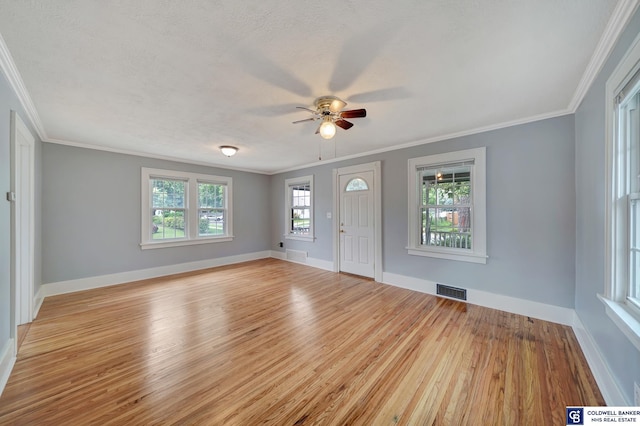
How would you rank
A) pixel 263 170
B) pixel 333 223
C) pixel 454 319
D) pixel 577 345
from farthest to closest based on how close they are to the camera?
pixel 263 170
pixel 333 223
pixel 454 319
pixel 577 345

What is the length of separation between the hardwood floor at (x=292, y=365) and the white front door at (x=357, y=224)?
53.2 inches

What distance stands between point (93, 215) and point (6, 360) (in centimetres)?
295

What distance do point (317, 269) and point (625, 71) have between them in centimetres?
500

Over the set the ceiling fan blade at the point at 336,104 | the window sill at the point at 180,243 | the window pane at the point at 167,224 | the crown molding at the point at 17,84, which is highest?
the crown molding at the point at 17,84

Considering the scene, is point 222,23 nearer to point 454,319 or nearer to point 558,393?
point 558,393

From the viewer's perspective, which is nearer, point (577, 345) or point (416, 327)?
point (577, 345)

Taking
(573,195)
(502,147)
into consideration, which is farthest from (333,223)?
(573,195)

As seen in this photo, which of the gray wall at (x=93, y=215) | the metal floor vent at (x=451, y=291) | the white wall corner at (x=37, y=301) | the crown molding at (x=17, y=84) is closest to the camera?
the crown molding at (x=17, y=84)

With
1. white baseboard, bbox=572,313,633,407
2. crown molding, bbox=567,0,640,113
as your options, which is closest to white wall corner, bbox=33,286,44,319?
white baseboard, bbox=572,313,633,407

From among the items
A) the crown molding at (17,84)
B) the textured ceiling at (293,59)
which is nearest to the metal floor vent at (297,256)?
the textured ceiling at (293,59)

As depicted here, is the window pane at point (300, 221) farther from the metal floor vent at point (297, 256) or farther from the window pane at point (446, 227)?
the window pane at point (446, 227)

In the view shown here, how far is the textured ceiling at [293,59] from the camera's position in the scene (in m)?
1.43

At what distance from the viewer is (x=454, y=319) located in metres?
2.98

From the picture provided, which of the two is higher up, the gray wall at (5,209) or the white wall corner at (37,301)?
the gray wall at (5,209)
